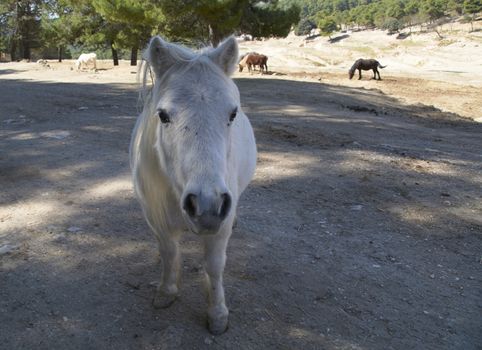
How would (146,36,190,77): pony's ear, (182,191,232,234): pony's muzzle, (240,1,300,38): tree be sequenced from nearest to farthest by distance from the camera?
(182,191,232,234): pony's muzzle, (146,36,190,77): pony's ear, (240,1,300,38): tree

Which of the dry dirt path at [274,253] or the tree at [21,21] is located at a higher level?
the tree at [21,21]

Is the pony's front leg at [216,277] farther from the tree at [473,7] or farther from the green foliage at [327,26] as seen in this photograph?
the tree at [473,7]

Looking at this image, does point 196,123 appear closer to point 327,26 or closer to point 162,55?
point 162,55

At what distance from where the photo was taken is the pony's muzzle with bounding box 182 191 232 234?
67.6 inches

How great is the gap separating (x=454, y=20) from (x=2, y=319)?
90.2m

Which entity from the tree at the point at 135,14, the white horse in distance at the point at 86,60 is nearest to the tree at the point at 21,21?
the white horse in distance at the point at 86,60

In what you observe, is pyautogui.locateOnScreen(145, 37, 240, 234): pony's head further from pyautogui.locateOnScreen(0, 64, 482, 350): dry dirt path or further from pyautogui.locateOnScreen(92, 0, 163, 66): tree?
pyautogui.locateOnScreen(92, 0, 163, 66): tree

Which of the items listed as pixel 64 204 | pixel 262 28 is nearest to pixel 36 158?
pixel 64 204

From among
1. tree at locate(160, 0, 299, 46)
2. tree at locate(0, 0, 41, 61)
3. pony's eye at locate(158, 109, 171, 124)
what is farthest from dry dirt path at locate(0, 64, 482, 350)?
tree at locate(0, 0, 41, 61)

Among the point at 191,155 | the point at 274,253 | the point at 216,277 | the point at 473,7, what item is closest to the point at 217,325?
the point at 216,277

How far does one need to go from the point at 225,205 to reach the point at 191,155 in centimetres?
27

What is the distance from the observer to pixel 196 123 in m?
1.90

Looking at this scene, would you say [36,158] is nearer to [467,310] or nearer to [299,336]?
[299,336]

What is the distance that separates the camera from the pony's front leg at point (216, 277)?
2518 millimetres
